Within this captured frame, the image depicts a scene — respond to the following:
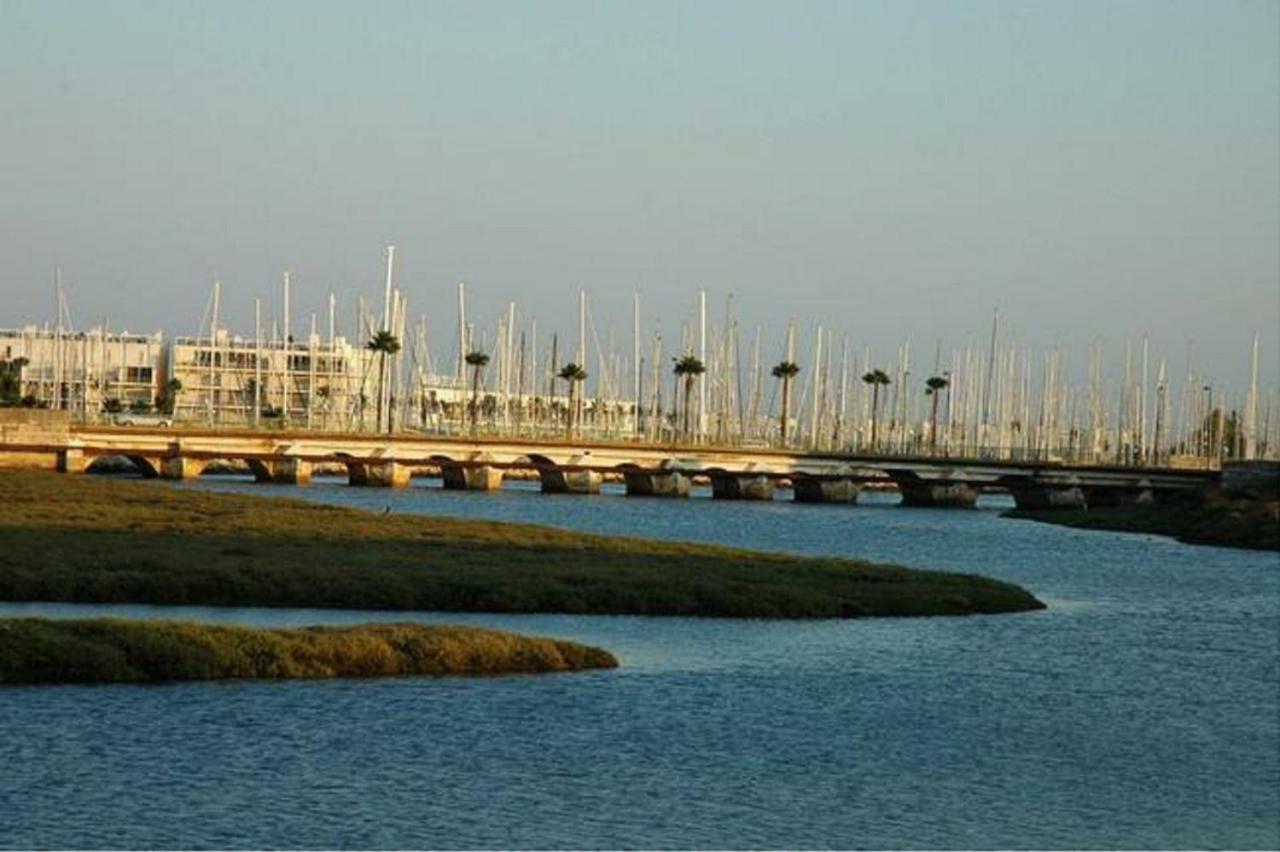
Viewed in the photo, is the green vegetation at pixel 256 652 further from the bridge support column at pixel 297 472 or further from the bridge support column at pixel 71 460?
the bridge support column at pixel 297 472

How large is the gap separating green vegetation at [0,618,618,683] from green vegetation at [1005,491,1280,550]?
93.8m

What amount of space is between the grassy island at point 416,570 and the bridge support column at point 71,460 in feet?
219

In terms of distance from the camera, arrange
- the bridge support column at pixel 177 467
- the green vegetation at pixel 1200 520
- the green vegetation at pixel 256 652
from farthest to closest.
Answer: the bridge support column at pixel 177 467 < the green vegetation at pixel 1200 520 < the green vegetation at pixel 256 652

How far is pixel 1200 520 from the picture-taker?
162125 mm

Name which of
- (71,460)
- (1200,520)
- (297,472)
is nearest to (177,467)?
(71,460)

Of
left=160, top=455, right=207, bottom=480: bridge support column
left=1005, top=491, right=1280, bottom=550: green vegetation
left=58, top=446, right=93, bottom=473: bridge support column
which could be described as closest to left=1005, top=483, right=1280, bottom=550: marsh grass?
left=1005, top=491, right=1280, bottom=550: green vegetation

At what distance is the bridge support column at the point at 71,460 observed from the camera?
562 ft

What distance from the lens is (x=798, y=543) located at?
131 m

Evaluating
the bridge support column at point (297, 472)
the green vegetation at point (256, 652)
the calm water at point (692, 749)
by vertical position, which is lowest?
the calm water at point (692, 749)

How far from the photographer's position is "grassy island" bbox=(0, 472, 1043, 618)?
67.9m

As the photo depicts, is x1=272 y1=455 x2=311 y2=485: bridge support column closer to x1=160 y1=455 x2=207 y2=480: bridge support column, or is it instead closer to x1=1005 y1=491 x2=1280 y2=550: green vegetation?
x1=160 y1=455 x2=207 y2=480: bridge support column

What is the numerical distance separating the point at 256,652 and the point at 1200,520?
122 m

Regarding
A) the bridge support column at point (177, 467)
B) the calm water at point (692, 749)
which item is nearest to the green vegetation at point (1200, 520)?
the bridge support column at point (177, 467)

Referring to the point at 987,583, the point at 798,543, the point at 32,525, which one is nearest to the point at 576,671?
the point at 987,583
